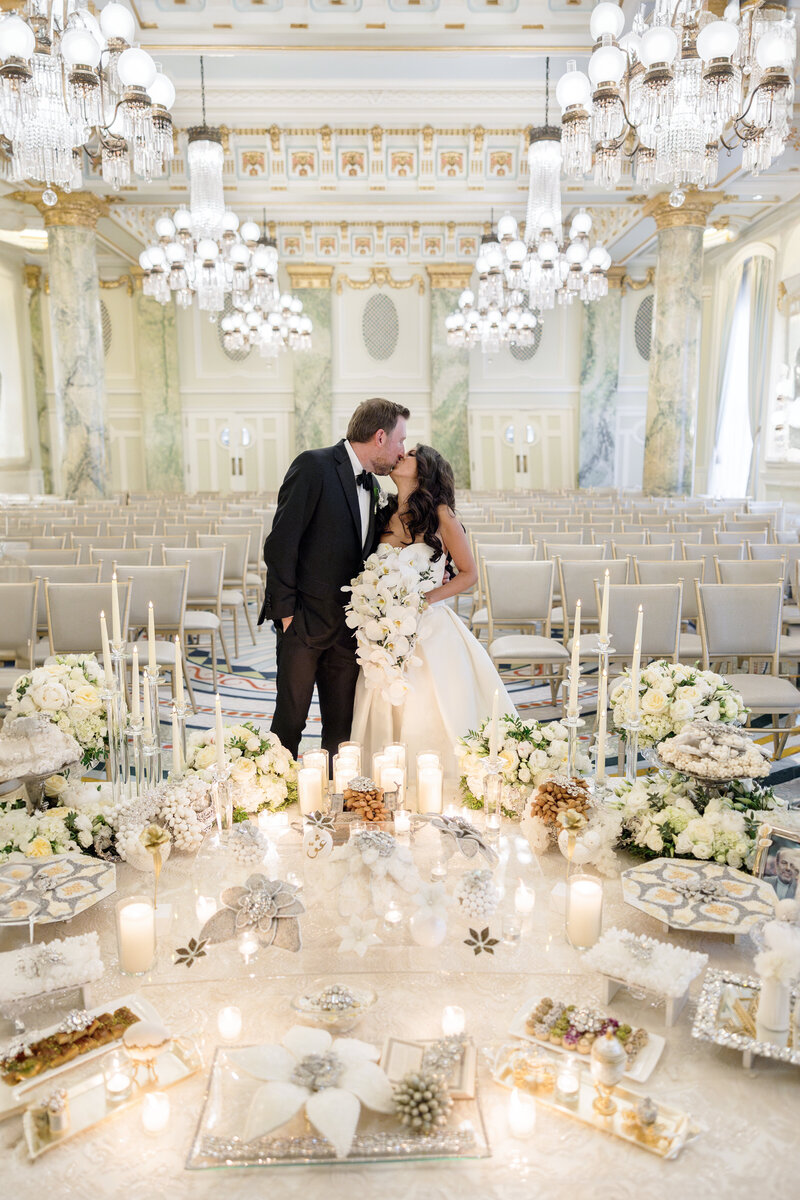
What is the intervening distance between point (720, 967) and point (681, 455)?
453 inches

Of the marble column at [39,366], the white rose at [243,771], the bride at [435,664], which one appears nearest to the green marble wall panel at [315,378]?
the marble column at [39,366]

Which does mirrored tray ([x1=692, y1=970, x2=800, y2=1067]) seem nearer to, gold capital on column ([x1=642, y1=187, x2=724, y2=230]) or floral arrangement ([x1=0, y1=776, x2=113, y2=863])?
floral arrangement ([x1=0, y1=776, x2=113, y2=863])

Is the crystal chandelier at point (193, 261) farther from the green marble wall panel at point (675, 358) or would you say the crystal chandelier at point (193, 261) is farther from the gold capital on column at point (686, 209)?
the green marble wall panel at point (675, 358)

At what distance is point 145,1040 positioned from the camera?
1.31 m

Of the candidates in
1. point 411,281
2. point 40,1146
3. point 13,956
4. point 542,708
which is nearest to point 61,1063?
point 40,1146

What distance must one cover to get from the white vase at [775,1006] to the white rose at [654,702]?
1100mm

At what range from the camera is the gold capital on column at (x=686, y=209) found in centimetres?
1129

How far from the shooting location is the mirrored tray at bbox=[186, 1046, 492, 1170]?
1149 millimetres

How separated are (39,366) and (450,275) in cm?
875

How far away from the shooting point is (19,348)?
17047 millimetres

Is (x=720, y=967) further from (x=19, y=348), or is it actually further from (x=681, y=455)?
(x=19, y=348)

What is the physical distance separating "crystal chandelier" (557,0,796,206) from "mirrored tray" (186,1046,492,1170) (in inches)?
197

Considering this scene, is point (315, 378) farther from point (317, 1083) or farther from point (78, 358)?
point (317, 1083)

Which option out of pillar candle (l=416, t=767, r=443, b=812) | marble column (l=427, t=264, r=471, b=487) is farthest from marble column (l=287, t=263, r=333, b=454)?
pillar candle (l=416, t=767, r=443, b=812)
